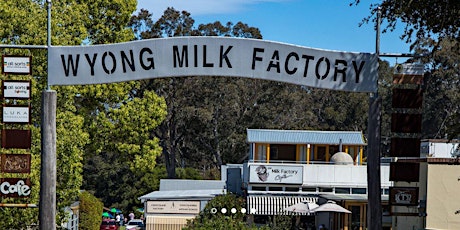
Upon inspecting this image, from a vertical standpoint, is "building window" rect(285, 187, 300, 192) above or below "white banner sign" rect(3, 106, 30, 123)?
below

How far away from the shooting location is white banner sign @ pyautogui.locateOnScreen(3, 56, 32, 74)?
1214 cm

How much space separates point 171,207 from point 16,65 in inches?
1179

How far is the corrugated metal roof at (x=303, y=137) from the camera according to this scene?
45.1m

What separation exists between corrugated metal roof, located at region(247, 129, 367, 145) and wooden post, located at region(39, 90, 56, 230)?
110ft

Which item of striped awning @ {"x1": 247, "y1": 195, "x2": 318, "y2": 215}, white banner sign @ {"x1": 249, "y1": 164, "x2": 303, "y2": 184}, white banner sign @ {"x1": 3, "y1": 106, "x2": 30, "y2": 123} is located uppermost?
white banner sign @ {"x1": 3, "y1": 106, "x2": 30, "y2": 123}

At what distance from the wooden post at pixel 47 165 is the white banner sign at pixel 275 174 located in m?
29.8

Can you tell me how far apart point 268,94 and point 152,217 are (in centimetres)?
2014

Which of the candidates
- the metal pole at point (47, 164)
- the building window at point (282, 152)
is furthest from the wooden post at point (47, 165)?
the building window at point (282, 152)

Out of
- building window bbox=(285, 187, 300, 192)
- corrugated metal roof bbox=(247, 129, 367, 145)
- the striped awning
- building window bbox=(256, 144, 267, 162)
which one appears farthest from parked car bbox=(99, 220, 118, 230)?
building window bbox=(285, 187, 300, 192)

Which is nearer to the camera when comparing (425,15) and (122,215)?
(425,15)

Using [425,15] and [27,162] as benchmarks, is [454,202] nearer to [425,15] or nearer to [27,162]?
[425,15]

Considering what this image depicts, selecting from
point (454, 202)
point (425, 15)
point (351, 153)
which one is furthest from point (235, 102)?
point (425, 15)

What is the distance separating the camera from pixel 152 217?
1594 inches

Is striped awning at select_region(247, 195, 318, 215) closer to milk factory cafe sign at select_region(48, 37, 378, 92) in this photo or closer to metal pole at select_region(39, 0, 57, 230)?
metal pole at select_region(39, 0, 57, 230)
